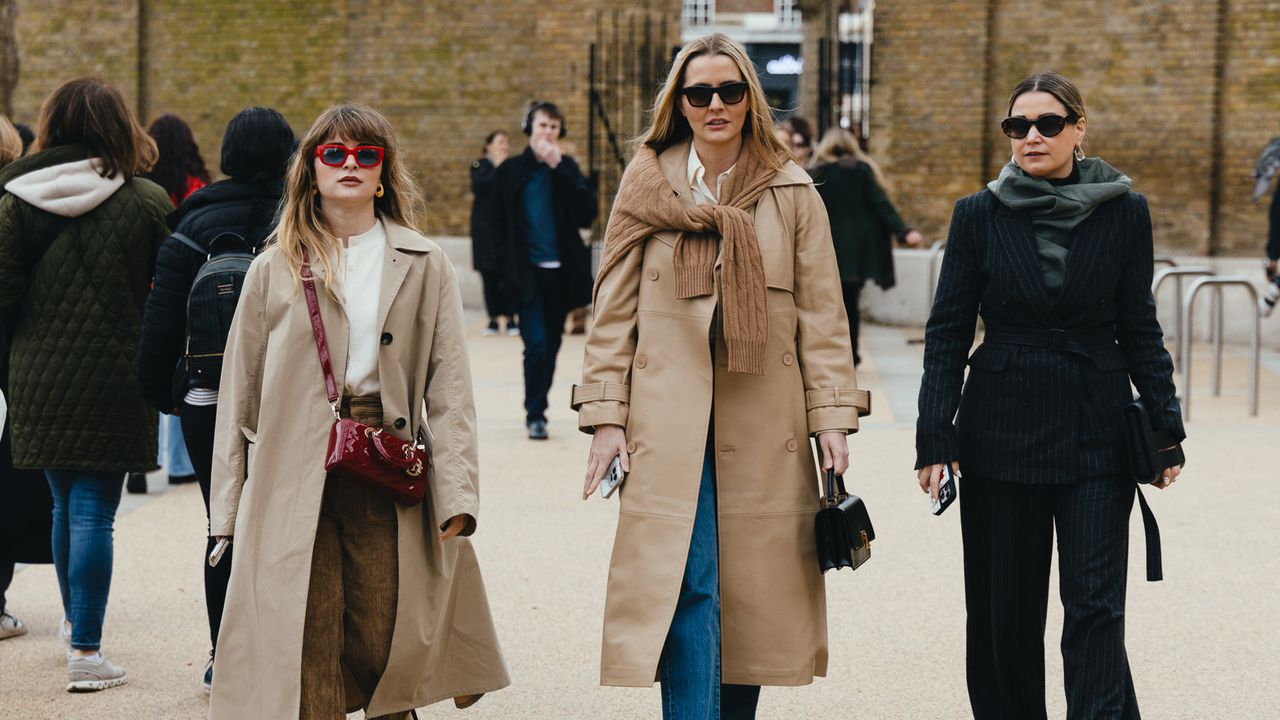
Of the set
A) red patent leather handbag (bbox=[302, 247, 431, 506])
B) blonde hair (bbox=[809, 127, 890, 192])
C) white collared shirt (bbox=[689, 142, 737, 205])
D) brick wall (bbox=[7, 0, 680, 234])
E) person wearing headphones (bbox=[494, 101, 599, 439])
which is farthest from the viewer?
brick wall (bbox=[7, 0, 680, 234])

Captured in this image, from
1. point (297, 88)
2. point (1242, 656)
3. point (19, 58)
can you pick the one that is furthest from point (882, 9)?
point (1242, 656)

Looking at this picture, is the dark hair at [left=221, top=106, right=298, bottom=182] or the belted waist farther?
the dark hair at [left=221, top=106, right=298, bottom=182]

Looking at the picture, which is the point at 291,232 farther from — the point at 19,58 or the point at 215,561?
the point at 19,58

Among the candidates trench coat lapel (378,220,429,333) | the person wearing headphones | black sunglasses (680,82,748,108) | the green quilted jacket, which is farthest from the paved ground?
black sunglasses (680,82,748,108)

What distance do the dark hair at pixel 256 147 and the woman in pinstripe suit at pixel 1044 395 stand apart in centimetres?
202

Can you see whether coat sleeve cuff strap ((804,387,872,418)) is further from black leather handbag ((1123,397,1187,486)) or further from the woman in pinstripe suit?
black leather handbag ((1123,397,1187,486))

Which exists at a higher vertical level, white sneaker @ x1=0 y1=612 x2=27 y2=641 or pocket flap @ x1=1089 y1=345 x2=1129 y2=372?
pocket flap @ x1=1089 y1=345 x2=1129 y2=372

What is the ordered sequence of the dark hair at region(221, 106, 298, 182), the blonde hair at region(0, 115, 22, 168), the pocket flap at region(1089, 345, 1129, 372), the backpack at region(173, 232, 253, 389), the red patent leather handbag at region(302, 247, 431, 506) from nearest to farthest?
the red patent leather handbag at region(302, 247, 431, 506) → the pocket flap at region(1089, 345, 1129, 372) → the backpack at region(173, 232, 253, 389) → the dark hair at region(221, 106, 298, 182) → the blonde hair at region(0, 115, 22, 168)

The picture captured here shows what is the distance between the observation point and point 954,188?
1620cm

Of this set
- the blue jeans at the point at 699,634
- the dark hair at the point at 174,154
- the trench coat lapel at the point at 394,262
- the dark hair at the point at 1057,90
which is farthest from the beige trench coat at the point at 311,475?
the dark hair at the point at 174,154

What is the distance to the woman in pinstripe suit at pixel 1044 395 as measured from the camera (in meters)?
3.86

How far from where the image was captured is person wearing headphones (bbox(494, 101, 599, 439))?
9.43m

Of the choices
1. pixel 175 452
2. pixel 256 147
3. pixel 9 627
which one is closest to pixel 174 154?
pixel 175 452

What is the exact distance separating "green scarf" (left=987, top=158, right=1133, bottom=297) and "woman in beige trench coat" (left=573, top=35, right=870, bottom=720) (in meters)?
0.50
